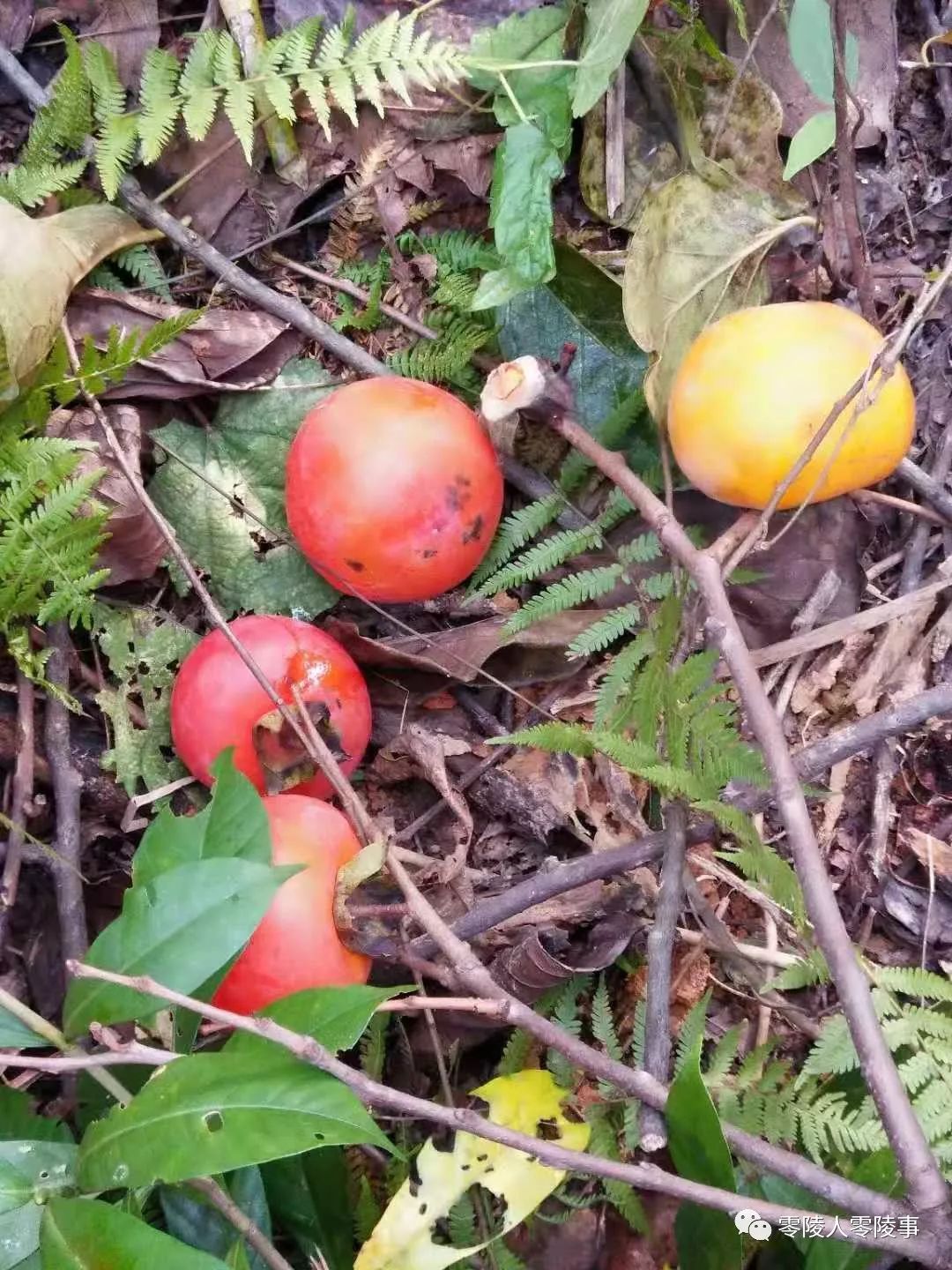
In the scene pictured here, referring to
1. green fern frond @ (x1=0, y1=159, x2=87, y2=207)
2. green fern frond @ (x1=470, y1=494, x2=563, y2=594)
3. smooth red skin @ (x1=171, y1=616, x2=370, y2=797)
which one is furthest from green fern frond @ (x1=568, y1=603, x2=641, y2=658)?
green fern frond @ (x1=0, y1=159, x2=87, y2=207)

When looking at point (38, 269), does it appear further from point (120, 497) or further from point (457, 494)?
point (457, 494)

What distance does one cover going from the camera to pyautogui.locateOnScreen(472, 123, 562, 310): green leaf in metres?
2.21

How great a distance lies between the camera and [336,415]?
216 centimetres

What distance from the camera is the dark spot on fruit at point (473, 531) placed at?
2211 mm

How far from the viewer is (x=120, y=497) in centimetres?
230

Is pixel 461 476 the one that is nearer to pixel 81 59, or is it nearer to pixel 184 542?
pixel 184 542

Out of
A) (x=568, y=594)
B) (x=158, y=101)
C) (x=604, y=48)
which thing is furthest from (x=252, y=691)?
(x=604, y=48)

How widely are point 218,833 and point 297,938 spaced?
283 millimetres

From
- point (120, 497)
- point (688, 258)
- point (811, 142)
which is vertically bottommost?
point (120, 497)

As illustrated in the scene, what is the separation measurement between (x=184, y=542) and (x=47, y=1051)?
4.03ft

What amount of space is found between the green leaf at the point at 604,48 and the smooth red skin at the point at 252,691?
4.37ft

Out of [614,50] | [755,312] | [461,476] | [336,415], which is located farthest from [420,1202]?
[614,50]

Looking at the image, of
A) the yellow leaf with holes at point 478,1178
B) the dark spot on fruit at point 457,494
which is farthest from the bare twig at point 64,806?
the dark spot on fruit at point 457,494

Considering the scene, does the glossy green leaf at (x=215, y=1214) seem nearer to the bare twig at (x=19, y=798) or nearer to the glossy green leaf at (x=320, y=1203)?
the glossy green leaf at (x=320, y=1203)
